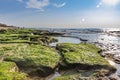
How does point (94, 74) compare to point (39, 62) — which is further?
point (39, 62)

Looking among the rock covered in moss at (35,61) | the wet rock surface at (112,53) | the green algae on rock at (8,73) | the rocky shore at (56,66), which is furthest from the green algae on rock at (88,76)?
the wet rock surface at (112,53)

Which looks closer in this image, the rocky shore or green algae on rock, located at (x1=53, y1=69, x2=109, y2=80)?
green algae on rock, located at (x1=53, y1=69, x2=109, y2=80)

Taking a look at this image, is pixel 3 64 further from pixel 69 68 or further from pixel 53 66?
pixel 69 68

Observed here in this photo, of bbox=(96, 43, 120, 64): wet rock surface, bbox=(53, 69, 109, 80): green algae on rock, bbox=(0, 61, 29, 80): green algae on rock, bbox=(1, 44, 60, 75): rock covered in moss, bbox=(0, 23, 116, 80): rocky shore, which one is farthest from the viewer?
bbox=(96, 43, 120, 64): wet rock surface

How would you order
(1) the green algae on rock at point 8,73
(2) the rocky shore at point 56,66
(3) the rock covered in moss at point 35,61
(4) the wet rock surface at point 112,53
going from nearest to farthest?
1. (1) the green algae on rock at point 8,73
2. (2) the rocky shore at point 56,66
3. (3) the rock covered in moss at point 35,61
4. (4) the wet rock surface at point 112,53

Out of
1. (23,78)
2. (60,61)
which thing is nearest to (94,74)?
(60,61)

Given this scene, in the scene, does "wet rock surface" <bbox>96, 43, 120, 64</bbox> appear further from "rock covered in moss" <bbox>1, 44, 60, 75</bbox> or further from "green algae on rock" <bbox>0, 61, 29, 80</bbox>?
A: "green algae on rock" <bbox>0, 61, 29, 80</bbox>

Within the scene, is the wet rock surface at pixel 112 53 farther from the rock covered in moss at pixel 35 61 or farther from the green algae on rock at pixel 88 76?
the rock covered in moss at pixel 35 61

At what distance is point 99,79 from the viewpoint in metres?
20.2

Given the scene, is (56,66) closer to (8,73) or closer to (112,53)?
(8,73)

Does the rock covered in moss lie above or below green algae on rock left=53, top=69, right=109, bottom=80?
above

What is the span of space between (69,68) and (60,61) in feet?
5.56

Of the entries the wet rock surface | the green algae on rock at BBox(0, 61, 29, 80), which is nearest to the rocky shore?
the green algae on rock at BBox(0, 61, 29, 80)

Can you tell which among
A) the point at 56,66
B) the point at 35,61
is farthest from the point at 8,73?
the point at 56,66
